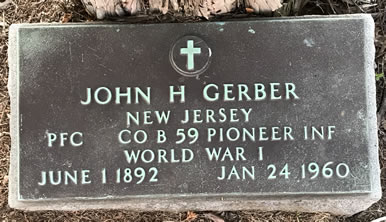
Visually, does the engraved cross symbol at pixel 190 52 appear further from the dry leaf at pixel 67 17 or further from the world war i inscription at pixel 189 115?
the dry leaf at pixel 67 17

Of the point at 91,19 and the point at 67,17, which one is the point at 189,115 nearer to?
the point at 91,19

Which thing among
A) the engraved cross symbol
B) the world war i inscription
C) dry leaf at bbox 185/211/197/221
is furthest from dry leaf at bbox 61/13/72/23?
dry leaf at bbox 185/211/197/221

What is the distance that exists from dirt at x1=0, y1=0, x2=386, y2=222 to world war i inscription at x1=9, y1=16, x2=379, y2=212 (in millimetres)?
328

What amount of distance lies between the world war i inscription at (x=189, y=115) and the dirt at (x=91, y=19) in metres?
0.33

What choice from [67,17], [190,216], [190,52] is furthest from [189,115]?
[67,17]

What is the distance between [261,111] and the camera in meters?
2.15

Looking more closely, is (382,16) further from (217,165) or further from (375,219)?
(217,165)

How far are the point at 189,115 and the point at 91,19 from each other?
2.14 ft

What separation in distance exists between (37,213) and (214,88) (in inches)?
42.6

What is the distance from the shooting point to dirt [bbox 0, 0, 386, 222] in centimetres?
248

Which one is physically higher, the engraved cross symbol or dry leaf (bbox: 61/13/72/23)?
dry leaf (bbox: 61/13/72/23)

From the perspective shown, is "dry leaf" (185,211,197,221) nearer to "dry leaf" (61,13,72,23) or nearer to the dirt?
the dirt

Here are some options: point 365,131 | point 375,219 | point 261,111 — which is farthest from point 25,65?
point 375,219

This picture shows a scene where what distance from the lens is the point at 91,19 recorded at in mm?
2354
